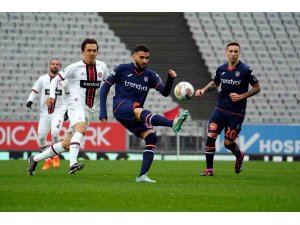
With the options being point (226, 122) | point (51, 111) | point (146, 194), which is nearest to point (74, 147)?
point (226, 122)

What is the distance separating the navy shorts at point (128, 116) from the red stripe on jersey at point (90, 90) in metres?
1.55

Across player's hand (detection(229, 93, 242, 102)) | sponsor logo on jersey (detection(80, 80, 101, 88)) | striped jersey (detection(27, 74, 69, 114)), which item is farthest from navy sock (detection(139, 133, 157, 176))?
striped jersey (detection(27, 74, 69, 114))

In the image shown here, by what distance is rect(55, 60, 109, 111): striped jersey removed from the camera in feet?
42.2

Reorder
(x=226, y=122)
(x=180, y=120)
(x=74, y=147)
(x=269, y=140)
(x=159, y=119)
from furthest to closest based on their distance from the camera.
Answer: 1. (x=269, y=140)
2. (x=226, y=122)
3. (x=74, y=147)
4. (x=159, y=119)
5. (x=180, y=120)

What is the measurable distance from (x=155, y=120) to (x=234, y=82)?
2827mm

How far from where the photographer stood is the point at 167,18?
29500 millimetres

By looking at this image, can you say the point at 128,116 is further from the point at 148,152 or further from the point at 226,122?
the point at 226,122

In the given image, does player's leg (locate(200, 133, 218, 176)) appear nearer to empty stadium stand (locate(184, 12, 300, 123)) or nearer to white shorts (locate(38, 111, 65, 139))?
white shorts (locate(38, 111, 65, 139))

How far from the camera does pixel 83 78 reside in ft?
42.3

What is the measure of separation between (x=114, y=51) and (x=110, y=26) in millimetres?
1261

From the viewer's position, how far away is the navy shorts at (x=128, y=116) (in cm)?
1135

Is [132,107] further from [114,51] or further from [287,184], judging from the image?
[114,51]

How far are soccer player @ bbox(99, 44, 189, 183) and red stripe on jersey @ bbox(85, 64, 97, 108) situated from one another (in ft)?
4.26

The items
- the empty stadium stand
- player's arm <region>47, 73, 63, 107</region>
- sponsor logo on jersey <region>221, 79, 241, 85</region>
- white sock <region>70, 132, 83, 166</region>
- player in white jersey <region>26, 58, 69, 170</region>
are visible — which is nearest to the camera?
white sock <region>70, 132, 83, 166</region>
